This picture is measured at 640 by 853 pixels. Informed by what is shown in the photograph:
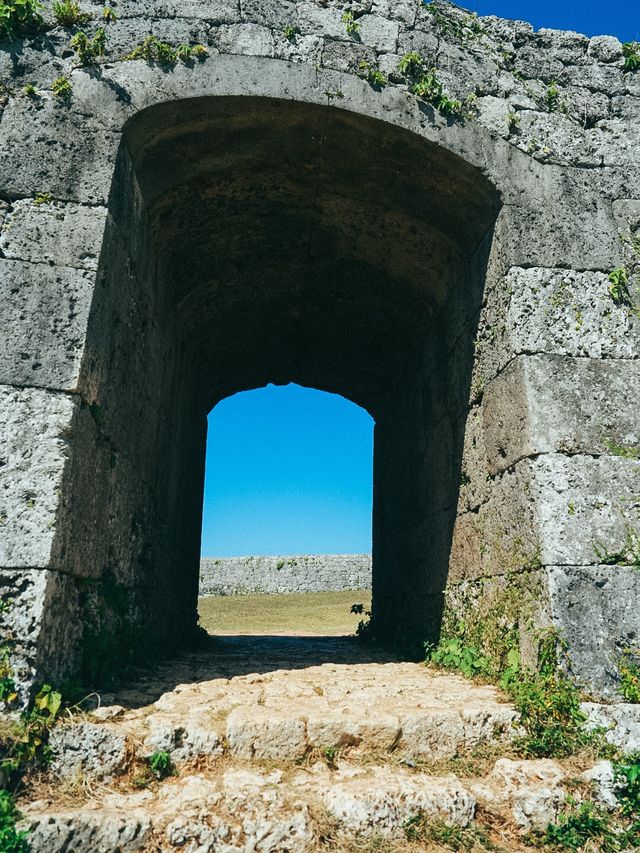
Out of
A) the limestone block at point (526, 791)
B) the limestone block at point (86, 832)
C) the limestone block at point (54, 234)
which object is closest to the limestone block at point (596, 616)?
the limestone block at point (526, 791)

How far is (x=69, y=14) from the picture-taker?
4504mm

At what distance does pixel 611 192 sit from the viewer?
16.0ft

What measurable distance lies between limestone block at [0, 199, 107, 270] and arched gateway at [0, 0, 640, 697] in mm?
14

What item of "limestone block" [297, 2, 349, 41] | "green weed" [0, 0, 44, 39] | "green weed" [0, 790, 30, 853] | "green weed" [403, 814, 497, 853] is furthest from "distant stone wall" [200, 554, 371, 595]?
"green weed" [0, 790, 30, 853]

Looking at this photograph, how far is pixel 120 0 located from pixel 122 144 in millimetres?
1241

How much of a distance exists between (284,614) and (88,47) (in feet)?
38.1

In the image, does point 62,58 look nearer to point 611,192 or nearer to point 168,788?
point 611,192

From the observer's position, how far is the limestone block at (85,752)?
3064mm

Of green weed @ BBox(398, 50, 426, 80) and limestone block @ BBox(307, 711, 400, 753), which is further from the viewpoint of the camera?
green weed @ BBox(398, 50, 426, 80)

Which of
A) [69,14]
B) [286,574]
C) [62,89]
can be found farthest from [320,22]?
[286,574]

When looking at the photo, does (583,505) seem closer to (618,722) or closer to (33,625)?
(618,722)

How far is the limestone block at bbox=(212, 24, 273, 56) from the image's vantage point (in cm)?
469

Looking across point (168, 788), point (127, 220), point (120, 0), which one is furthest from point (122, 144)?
point (168, 788)

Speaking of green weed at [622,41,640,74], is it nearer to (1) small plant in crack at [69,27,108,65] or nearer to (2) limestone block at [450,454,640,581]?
(2) limestone block at [450,454,640,581]
